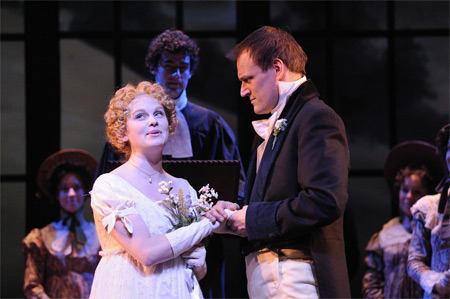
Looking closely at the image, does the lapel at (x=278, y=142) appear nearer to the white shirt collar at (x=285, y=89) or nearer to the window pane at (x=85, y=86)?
the white shirt collar at (x=285, y=89)

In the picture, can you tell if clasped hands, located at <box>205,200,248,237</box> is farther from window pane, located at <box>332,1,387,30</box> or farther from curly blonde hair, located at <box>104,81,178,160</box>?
window pane, located at <box>332,1,387,30</box>

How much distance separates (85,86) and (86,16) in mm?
650

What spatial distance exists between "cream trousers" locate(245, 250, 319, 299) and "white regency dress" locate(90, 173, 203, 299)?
0.35 m

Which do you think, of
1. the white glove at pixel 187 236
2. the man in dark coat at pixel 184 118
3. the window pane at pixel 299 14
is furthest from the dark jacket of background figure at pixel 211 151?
the window pane at pixel 299 14

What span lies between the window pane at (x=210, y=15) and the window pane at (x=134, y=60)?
1.57ft

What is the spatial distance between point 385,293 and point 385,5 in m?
2.68

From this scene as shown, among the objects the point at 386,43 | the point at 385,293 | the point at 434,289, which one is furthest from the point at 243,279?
the point at 386,43

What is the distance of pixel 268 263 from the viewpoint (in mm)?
2693

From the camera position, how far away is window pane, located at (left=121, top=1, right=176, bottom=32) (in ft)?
19.9

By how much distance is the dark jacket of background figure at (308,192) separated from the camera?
8.32 feet

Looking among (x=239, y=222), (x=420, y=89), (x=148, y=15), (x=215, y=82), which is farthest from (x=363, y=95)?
(x=239, y=222)

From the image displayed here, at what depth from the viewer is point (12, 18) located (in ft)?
19.5

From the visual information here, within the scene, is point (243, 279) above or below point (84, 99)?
below

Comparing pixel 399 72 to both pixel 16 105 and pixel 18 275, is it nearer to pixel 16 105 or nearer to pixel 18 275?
pixel 16 105
